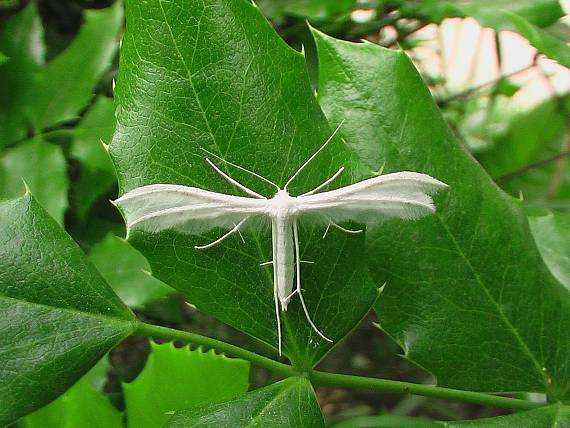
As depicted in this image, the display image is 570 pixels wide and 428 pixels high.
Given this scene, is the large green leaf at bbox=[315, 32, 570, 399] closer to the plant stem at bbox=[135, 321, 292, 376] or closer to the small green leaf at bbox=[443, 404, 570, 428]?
the small green leaf at bbox=[443, 404, 570, 428]

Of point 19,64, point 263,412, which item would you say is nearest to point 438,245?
point 263,412

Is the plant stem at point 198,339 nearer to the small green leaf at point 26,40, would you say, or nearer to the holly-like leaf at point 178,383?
the holly-like leaf at point 178,383

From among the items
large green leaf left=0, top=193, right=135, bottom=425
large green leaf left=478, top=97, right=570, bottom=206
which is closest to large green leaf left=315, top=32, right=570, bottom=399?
large green leaf left=0, top=193, right=135, bottom=425

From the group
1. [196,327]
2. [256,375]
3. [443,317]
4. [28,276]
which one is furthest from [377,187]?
[256,375]

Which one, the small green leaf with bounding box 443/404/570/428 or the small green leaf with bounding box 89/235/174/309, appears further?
the small green leaf with bounding box 89/235/174/309

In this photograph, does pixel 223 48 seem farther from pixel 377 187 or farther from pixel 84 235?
pixel 84 235
